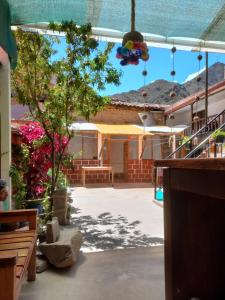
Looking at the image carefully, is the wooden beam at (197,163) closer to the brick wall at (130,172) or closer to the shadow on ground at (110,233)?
the shadow on ground at (110,233)

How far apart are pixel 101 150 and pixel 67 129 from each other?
7282 millimetres

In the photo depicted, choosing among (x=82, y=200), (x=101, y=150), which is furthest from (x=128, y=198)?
(x=101, y=150)

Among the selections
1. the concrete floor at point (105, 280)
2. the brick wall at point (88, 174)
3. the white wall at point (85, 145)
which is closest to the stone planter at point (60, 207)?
the concrete floor at point (105, 280)

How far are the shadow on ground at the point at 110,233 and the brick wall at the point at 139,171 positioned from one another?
5990mm

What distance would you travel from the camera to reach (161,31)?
3680mm

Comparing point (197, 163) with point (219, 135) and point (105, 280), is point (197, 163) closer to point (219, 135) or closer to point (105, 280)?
point (105, 280)

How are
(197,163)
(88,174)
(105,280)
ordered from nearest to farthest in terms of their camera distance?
(197,163) → (105,280) → (88,174)

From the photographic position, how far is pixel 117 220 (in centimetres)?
529

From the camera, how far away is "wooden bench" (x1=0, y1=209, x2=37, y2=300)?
149cm

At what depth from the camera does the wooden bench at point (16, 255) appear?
1.49 meters

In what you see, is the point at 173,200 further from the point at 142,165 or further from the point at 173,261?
the point at 142,165

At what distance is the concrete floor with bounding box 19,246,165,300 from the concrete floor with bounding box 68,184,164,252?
0.48m

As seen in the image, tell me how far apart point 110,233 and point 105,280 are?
67.2 inches

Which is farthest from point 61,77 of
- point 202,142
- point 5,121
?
point 202,142
